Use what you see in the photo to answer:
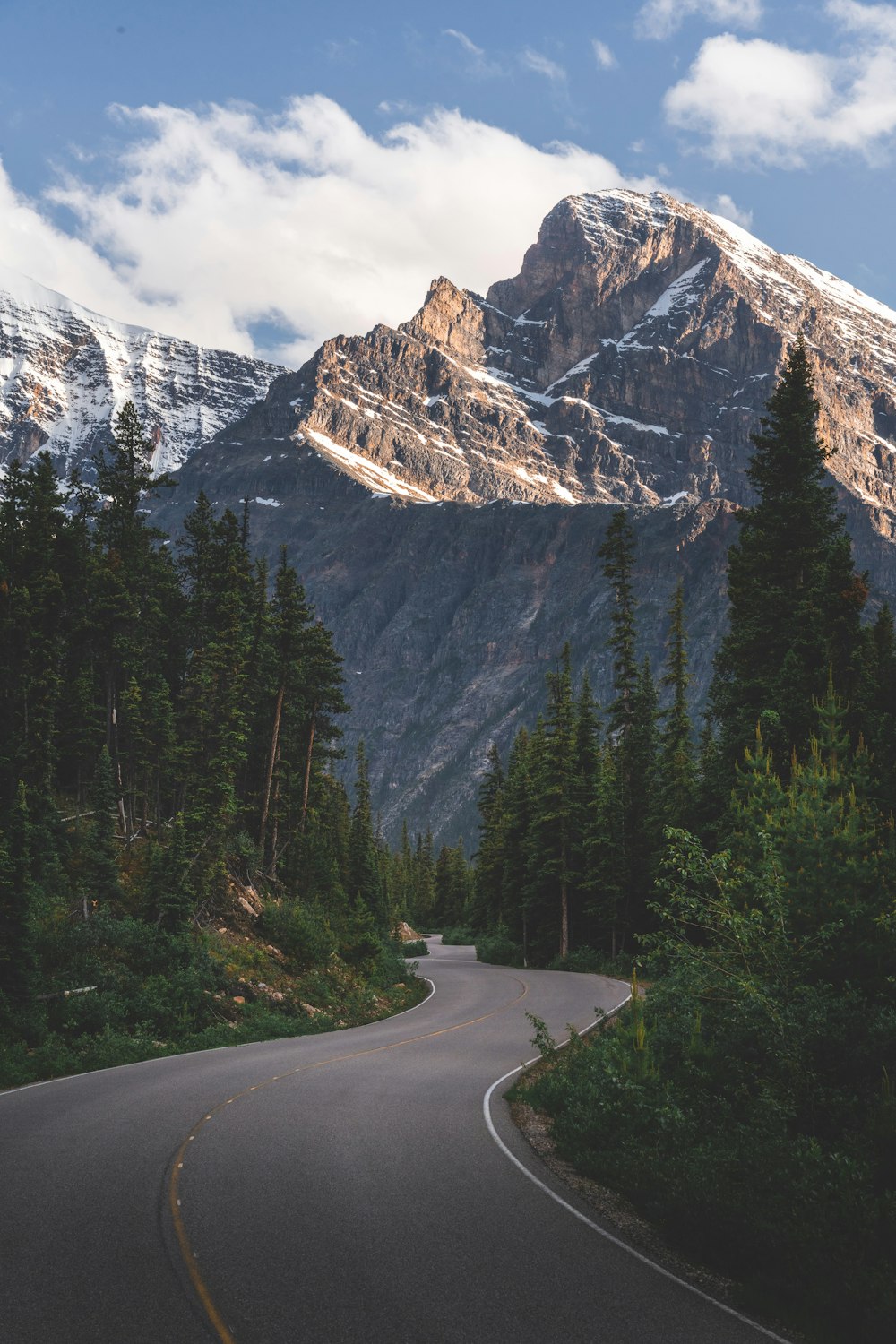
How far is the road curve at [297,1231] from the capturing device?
23.2 ft

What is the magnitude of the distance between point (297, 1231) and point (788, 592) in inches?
898

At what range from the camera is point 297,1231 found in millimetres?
8906

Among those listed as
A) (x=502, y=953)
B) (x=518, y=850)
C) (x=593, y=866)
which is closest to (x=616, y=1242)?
Answer: (x=593, y=866)

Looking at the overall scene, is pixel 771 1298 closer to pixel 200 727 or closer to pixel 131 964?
pixel 131 964

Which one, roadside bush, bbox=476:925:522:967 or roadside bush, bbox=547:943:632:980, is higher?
roadside bush, bbox=547:943:632:980

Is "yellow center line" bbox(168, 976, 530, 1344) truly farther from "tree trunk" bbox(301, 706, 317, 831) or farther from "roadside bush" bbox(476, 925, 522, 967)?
"roadside bush" bbox(476, 925, 522, 967)

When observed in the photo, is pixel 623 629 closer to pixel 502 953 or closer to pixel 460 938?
pixel 502 953

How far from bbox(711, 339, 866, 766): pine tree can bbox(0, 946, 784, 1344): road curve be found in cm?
1410

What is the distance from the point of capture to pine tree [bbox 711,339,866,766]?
80.9 ft

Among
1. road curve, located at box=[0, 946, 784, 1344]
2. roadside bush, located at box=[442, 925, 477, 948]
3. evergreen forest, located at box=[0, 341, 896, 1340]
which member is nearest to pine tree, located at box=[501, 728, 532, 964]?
evergreen forest, located at box=[0, 341, 896, 1340]

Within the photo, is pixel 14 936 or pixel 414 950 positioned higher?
pixel 14 936

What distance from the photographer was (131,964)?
24.6 meters

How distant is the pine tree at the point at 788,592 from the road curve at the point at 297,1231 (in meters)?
14.1

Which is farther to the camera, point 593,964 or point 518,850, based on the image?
point 518,850
